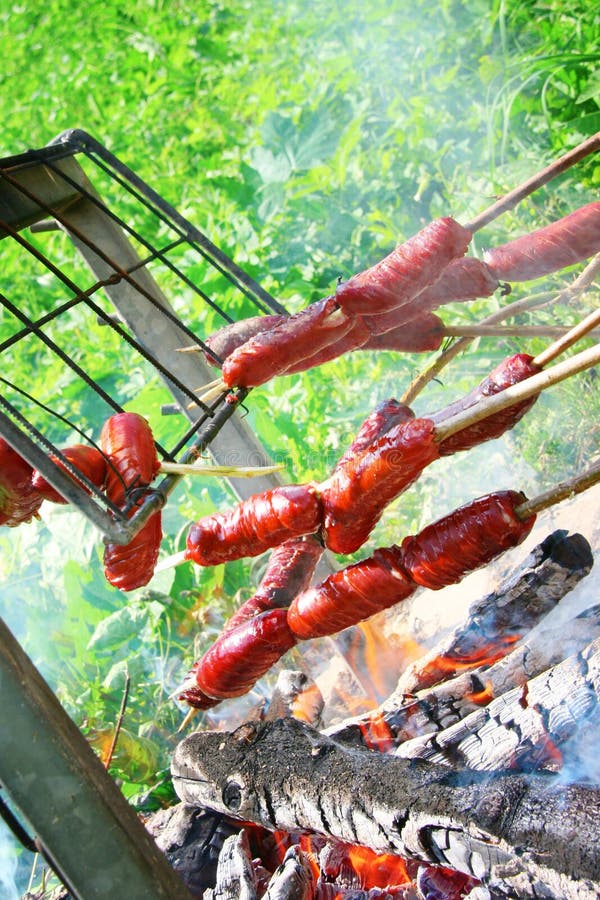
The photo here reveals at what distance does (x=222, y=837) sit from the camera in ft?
8.86

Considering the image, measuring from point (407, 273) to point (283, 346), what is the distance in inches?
15.2

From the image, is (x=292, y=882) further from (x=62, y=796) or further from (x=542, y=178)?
(x=542, y=178)

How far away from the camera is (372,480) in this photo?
1.97 m

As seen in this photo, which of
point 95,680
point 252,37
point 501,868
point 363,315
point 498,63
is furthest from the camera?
point 252,37

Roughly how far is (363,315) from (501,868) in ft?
4.56

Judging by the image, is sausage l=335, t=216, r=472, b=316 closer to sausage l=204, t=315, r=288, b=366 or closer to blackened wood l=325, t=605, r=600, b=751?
sausage l=204, t=315, r=288, b=366

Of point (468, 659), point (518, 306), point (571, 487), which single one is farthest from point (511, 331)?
point (468, 659)

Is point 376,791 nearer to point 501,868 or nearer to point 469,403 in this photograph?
point 501,868

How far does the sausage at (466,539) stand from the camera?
1.98 meters

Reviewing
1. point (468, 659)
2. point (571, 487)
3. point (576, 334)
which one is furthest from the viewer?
point (468, 659)

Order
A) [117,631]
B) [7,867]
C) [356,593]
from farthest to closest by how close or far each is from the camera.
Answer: [117,631], [7,867], [356,593]

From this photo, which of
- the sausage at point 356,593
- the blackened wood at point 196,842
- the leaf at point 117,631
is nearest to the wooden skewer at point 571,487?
the sausage at point 356,593

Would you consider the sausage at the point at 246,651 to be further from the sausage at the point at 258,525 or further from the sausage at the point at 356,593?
the sausage at the point at 258,525

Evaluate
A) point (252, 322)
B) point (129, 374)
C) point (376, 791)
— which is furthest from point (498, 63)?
point (376, 791)
